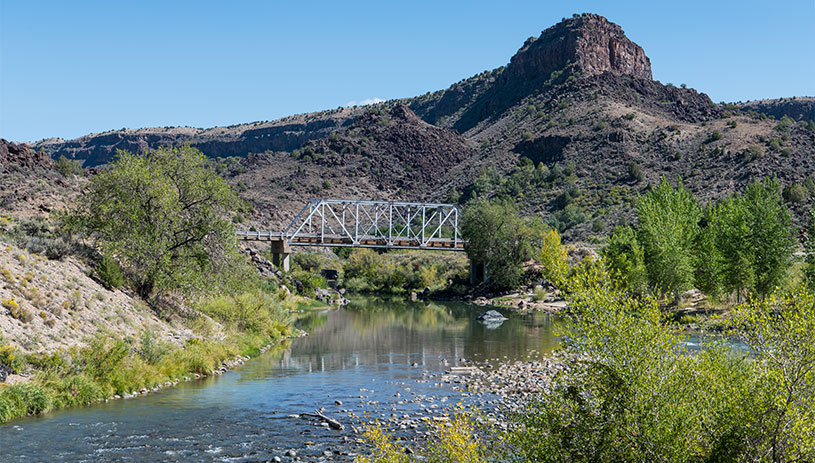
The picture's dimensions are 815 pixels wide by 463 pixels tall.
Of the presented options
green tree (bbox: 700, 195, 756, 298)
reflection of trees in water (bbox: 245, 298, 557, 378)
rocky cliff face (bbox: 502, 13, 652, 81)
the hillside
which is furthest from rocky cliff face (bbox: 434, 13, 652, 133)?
reflection of trees in water (bbox: 245, 298, 557, 378)

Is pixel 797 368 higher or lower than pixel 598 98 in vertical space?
lower

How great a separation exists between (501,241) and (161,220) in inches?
1970

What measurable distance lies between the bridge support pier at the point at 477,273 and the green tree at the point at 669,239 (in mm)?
26458

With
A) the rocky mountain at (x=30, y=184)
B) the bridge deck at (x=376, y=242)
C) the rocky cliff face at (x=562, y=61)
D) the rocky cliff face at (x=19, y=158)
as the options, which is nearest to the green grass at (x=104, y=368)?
the rocky mountain at (x=30, y=184)

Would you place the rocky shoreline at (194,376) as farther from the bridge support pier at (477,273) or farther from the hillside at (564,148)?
the hillside at (564,148)

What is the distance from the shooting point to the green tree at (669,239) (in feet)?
157

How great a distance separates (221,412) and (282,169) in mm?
124667

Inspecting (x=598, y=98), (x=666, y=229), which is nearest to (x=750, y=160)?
(x=598, y=98)

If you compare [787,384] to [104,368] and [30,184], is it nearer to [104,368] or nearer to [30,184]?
[104,368]

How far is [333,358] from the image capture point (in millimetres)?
32438

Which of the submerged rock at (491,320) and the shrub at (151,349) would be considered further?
the submerged rock at (491,320)

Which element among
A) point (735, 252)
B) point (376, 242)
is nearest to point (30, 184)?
point (376, 242)

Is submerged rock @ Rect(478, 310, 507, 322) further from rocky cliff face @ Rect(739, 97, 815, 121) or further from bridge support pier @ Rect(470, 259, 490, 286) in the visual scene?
rocky cliff face @ Rect(739, 97, 815, 121)

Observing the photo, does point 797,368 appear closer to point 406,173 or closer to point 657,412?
point 657,412
